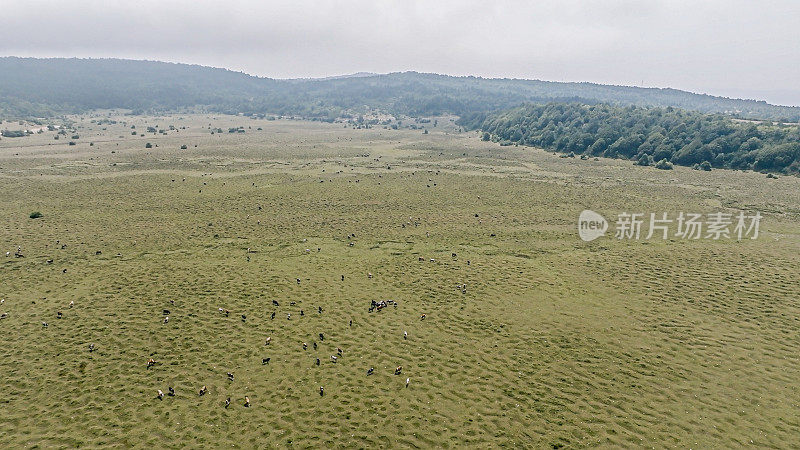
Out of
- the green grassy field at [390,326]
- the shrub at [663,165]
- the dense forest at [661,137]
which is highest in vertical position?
the dense forest at [661,137]

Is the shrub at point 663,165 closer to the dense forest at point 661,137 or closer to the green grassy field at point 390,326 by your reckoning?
the dense forest at point 661,137

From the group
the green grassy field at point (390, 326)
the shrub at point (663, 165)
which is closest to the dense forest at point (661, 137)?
the shrub at point (663, 165)

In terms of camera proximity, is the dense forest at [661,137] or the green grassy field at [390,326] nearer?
the green grassy field at [390,326]

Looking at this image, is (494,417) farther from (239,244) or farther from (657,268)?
(239,244)

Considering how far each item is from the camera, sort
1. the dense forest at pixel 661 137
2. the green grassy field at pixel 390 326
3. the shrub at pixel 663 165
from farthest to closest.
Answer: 1. the shrub at pixel 663 165
2. the dense forest at pixel 661 137
3. the green grassy field at pixel 390 326

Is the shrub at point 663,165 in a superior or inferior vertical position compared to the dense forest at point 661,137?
inferior

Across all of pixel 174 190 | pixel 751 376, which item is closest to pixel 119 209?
pixel 174 190

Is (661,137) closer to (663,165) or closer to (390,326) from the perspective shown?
(663,165)
